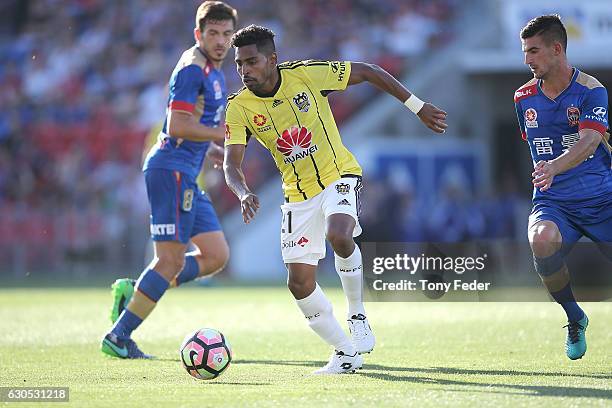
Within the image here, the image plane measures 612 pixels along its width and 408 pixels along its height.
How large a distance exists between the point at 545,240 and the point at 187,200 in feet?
9.96

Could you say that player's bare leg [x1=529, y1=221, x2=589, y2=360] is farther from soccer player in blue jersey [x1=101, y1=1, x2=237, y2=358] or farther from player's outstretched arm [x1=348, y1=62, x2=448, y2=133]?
soccer player in blue jersey [x1=101, y1=1, x2=237, y2=358]

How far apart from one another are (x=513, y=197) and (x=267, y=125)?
1517 centimetres

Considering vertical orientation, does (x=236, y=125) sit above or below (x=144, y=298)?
above

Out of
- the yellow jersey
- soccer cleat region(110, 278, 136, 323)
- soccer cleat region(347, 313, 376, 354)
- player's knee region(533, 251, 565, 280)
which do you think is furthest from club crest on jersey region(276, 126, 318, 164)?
soccer cleat region(110, 278, 136, 323)

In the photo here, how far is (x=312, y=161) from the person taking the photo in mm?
8102

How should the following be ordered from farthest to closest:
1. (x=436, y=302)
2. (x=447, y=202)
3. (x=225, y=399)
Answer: (x=447, y=202)
(x=436, y=302)
(x=225, y=399)

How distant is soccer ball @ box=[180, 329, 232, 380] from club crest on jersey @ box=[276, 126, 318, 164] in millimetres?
1508

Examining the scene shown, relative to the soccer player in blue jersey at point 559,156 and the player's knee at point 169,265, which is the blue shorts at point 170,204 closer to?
the player's knee at point 169,265

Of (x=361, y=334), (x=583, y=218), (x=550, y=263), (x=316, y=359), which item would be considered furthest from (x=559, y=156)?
(x=316, y=359)

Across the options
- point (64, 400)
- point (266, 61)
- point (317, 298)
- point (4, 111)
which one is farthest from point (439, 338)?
point (4, 111)

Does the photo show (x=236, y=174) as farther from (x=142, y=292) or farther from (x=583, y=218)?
(x=583, y=218)

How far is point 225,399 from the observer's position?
659cm

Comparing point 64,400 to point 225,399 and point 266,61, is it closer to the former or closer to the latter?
point 225,399

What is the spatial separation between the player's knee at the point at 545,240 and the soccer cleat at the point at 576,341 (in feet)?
1.96
